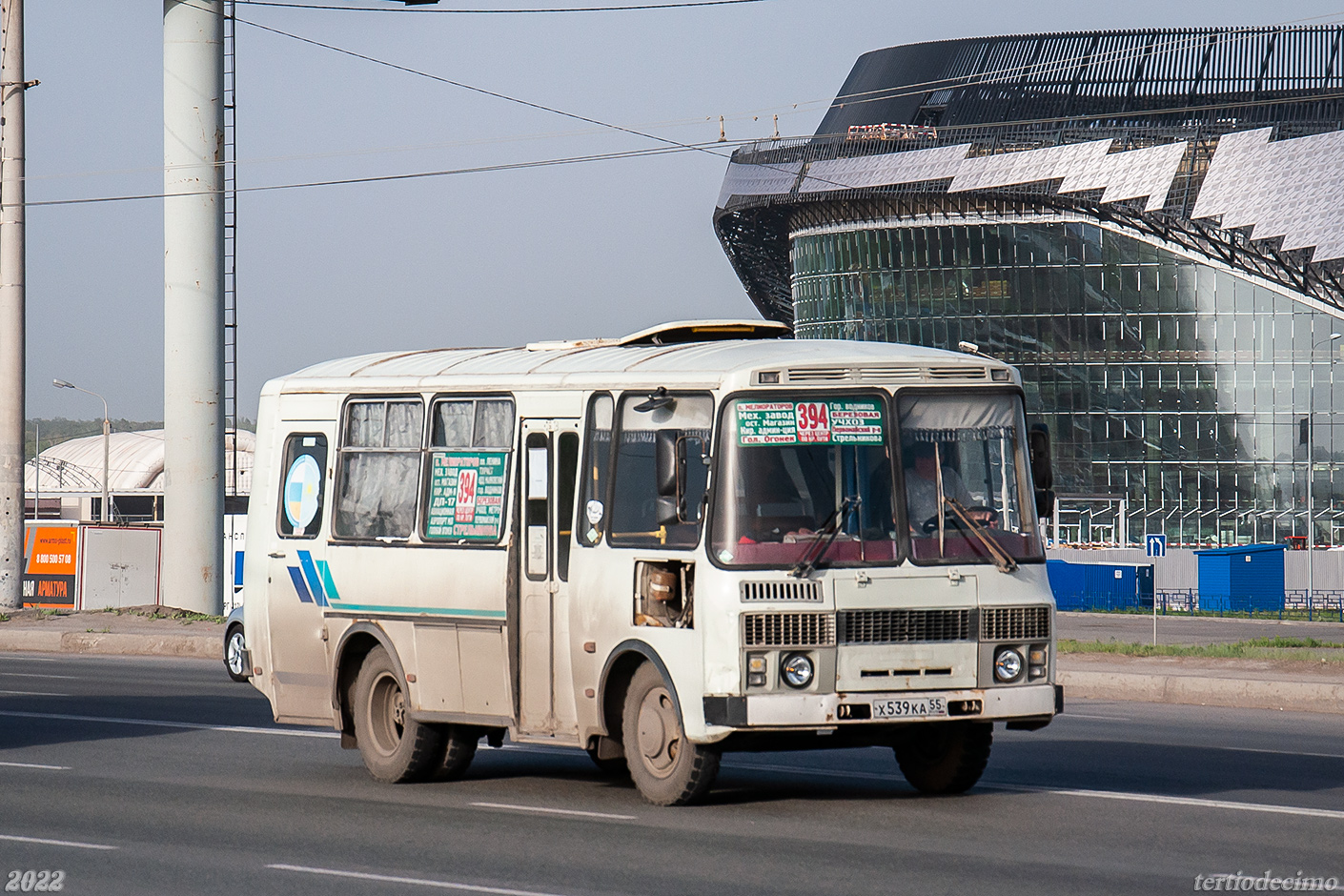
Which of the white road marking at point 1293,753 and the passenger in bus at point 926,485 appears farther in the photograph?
the white road marking at point 1293,753

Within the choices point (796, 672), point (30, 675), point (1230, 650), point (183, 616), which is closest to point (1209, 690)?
point (1230, 650)

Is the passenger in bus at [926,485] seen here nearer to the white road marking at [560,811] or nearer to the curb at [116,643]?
the white road marking at [560,811]

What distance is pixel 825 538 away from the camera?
966cm

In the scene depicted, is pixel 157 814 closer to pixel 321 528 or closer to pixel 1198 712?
pixel 321 528

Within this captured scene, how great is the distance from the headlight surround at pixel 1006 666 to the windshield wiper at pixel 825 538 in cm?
112

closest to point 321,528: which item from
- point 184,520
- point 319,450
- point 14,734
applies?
point 319,450

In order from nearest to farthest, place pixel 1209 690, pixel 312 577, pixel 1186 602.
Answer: pixel 312 577
pixel 1209 690
pixel 1186 602

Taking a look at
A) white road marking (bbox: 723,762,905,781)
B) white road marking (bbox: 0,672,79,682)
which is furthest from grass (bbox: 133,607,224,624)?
white road marking (bbox: 723,762,905,781)

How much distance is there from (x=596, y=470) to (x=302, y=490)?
2841 mm

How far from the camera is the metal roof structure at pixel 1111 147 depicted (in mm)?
72312

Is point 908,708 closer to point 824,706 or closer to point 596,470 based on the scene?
point 824,706

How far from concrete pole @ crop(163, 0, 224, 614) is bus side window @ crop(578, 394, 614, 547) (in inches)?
735

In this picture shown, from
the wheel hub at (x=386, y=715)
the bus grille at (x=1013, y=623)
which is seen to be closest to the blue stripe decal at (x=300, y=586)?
the wheel hub at (x=386, y=715)

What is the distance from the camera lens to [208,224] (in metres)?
28.0
